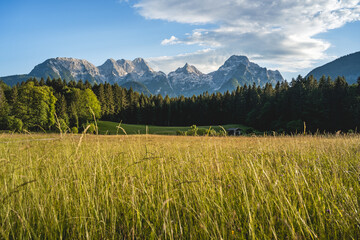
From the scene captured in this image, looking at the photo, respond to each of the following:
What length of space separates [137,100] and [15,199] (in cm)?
8145

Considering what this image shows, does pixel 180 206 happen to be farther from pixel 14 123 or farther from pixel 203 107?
pixel 203 107

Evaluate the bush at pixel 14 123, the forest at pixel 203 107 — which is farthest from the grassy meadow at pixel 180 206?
the bush at pixel 14 123

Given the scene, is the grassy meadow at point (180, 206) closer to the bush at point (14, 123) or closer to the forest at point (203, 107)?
the forest at point (203, 107)

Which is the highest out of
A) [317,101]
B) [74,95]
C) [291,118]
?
[74,95]

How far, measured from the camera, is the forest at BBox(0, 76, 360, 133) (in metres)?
40.2

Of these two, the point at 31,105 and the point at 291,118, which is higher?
the point at 31,105

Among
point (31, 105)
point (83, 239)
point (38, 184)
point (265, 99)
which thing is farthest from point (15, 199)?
point (265, 99)

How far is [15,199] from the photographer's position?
2.37 metres

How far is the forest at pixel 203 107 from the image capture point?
4022cm

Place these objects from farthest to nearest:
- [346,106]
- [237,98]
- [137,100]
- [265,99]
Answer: [137,100] → [237,98] → [265,99] → [346,106]

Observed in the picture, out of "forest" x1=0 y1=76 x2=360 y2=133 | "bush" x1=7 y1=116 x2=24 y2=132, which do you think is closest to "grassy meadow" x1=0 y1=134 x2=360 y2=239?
"forest" x1=0 y1=76 x2=360 y2=133

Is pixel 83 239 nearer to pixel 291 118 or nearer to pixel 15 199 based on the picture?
pixel 15 199

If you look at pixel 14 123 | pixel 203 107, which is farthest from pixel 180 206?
pixel 203 107

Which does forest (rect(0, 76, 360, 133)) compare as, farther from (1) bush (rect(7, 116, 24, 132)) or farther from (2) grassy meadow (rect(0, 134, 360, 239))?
(2) grassy meadow (rect(0, 134, 360, 239))
